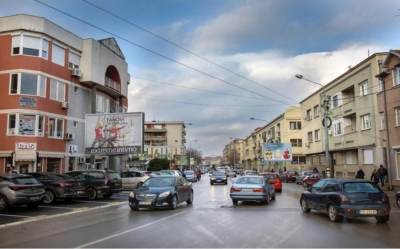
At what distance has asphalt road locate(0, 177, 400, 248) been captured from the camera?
1053 centimetres

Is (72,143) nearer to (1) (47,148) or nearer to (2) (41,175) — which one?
(1) (47,148)

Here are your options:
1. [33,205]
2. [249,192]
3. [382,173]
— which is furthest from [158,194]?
[382,173]

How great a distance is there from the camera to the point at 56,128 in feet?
128

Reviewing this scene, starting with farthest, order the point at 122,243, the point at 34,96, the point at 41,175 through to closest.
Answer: the point at 34,96
the point at 41,175
the point at 122,243

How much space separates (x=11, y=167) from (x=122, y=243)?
84.5 feet

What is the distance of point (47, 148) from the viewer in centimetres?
3731

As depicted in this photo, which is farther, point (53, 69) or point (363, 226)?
point (53, 69)

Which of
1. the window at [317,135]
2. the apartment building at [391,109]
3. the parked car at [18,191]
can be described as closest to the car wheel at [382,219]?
the parked car at [18,191]

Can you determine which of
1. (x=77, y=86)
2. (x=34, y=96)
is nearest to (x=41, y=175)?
(x=34, y=96)

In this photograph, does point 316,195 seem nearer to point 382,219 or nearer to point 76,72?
point 382,219

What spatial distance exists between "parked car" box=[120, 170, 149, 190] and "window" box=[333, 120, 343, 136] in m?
22.9

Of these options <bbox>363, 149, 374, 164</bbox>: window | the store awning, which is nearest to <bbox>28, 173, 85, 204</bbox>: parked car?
the store awning

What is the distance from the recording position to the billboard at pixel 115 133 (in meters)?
40.7

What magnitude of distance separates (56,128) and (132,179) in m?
8.07
